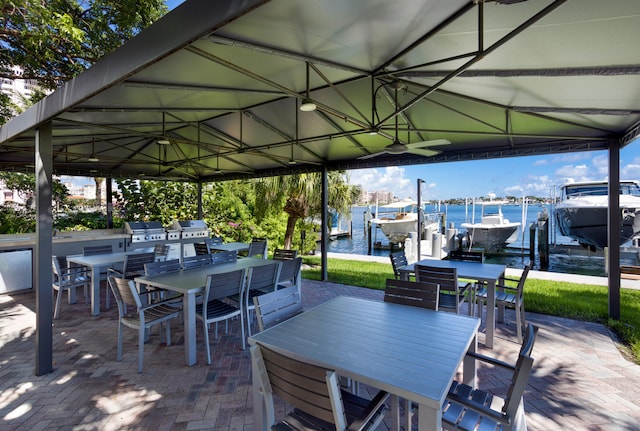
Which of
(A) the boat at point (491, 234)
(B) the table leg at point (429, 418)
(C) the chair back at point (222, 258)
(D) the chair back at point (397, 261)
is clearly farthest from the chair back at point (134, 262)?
(A) the boat at point (491, 234)

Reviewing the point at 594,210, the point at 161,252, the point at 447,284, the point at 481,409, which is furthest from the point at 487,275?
the point at 594,210

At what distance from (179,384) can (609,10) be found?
446 centimetres

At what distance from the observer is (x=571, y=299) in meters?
5.73

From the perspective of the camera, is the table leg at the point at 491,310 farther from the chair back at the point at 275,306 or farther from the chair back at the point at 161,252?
the chair back at the point at 161,252

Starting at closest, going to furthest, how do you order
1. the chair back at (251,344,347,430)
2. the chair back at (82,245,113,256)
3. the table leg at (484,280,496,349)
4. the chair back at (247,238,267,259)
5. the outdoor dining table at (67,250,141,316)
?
the chair back at (251,344,347,430), the table leg at (484,280,496,349), the outdoor dining table at (67,250,141,316), the chair back at (82,245,113,256), the chair back at (247,238,267,259)

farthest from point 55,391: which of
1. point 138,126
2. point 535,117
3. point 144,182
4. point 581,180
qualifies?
point 581,180

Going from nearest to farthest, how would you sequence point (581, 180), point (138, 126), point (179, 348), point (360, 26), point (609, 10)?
point (609, 10)
point (360, 26)
point (179, 348)
point (138, 126)
point (581, 180)

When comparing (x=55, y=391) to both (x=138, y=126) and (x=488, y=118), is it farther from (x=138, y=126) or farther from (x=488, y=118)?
(x=488, y=118)

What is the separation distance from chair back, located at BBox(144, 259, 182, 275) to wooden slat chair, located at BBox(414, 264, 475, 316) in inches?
131

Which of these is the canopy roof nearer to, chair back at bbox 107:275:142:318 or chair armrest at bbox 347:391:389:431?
chair back at bbox 107:275:142:318

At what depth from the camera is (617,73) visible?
8.63 feet

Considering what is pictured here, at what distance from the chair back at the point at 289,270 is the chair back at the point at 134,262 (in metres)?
2.32

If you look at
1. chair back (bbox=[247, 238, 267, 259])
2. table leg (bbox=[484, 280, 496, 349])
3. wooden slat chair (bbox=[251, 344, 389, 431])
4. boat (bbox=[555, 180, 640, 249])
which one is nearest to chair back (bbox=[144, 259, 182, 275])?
chair back (bbox=[247, 238, 267, 259])

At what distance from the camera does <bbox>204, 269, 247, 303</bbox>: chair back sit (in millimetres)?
3371
